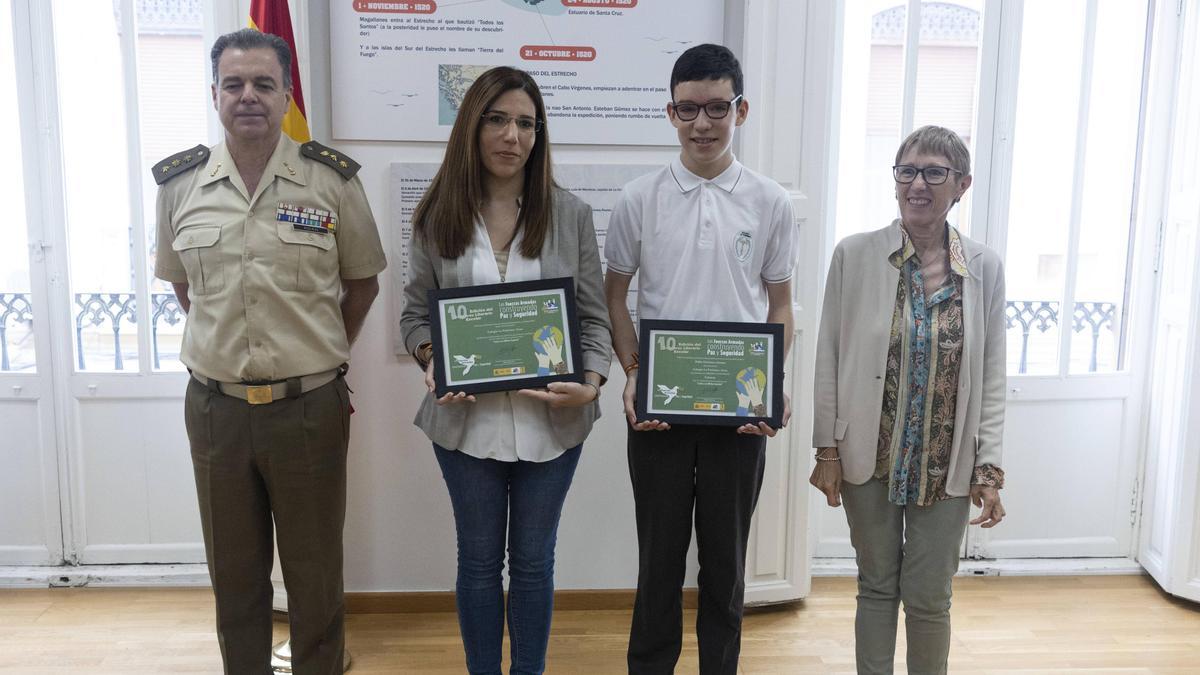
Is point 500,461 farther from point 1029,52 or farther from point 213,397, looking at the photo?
point 1029,52

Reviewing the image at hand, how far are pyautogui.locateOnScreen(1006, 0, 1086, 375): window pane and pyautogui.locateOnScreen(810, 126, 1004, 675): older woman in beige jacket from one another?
4.62 ft

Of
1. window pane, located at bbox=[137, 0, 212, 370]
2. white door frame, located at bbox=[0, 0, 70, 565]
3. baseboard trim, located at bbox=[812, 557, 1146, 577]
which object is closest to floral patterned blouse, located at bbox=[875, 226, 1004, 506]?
baseboard trim, located at bbox=[812, 557, 1146, 577]

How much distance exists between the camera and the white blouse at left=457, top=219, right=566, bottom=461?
202 cm

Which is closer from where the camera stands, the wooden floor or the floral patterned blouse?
the floral patterned blouse

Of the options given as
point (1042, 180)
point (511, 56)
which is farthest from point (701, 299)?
point (1042, 180)

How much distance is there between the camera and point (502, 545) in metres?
2.13

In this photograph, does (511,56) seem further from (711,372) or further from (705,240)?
(711,372)

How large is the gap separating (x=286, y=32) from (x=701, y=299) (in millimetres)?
1418

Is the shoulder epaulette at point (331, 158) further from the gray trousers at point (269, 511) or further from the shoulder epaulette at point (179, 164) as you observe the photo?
the gray trousers at point (269, 511)

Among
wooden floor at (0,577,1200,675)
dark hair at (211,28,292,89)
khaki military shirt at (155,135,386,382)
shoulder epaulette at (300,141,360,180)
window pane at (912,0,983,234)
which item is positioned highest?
window pane at (912,0,983,234)

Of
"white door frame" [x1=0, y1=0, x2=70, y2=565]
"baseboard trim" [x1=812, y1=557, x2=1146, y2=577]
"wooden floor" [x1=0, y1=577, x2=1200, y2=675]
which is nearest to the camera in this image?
"wooden floor" [x1=0, y1=577, x2=1200, y2=675]

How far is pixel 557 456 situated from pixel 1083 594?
2.25 metres

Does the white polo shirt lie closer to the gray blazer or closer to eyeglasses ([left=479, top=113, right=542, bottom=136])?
the gray blazer

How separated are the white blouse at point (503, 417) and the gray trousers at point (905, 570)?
750 mm
